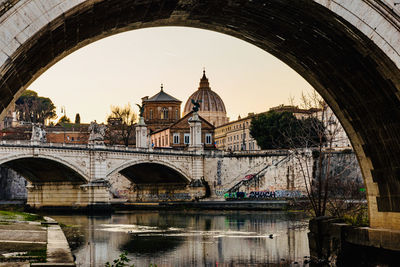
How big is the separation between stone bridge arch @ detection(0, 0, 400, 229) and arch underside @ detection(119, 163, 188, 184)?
48063 millimetres

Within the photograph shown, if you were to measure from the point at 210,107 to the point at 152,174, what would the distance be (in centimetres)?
7473

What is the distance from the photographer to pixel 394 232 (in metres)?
11.0

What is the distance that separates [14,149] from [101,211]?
29.7 ft

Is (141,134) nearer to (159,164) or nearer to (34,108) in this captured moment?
(159,164)

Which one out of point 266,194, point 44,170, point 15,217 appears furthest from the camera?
point 266,194

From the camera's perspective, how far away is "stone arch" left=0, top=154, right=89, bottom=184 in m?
50.0

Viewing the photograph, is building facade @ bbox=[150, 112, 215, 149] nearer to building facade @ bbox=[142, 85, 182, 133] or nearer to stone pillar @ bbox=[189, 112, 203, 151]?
building facade @ bbox=[142, 85, 182, 133]

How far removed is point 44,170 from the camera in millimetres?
56000

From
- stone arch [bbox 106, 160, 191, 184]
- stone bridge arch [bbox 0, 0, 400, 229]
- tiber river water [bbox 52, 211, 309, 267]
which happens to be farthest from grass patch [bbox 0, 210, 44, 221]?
stone arch [bbox 106, 160, 191, 184]

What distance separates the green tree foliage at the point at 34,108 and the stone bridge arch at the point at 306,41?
80006 millimetres

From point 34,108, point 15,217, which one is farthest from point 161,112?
point 15,217

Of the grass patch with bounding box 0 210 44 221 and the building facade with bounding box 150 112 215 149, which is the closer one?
the grass patch with bounding box 0 210 44 221

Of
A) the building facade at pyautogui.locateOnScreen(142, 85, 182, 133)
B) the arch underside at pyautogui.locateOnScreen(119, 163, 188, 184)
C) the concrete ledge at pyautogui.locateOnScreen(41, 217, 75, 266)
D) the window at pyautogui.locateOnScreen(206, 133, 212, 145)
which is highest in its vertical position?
the building facade at pyautogui.locateOnScreen(142, 85, 182, 133)

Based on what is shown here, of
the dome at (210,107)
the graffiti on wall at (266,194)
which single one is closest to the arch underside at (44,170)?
the graffiti on wall at (266,194)
